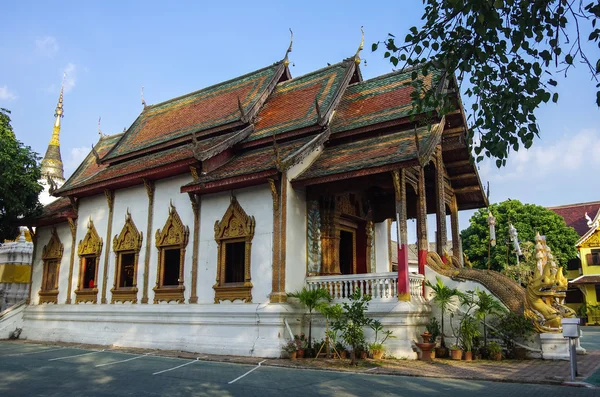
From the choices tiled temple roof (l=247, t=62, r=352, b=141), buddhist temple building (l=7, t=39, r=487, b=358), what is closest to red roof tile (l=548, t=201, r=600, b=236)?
buddhist temple building (l=7, t=39, r=487, b=358)

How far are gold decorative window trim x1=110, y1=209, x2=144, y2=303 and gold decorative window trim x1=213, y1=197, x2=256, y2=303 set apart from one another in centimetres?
291

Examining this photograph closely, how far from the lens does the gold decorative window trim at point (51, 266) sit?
16.6 metres

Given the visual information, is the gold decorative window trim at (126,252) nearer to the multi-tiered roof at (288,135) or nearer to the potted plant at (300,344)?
the multi-tiered roof at (288,135)

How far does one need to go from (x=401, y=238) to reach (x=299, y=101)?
19.1 ft

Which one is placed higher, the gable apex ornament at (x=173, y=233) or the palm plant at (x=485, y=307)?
the gable apex ornament at (x=173, y=233)

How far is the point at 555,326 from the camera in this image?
406 inches

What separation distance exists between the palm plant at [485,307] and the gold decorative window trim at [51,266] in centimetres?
1264

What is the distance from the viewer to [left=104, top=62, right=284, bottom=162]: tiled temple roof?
15.8m

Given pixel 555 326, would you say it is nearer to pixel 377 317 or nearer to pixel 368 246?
pixel 377 317

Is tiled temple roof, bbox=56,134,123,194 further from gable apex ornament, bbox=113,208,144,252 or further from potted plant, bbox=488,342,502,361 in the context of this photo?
potted plant, bbox=488,342,502,361

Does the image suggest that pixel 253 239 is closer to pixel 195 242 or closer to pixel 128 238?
pixel 195 242

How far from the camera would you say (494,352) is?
396 inches

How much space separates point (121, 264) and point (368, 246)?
23.0 ft

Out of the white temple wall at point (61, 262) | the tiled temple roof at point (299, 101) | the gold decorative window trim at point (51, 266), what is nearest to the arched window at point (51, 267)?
the gold decorative window trim at point (51, 266)
